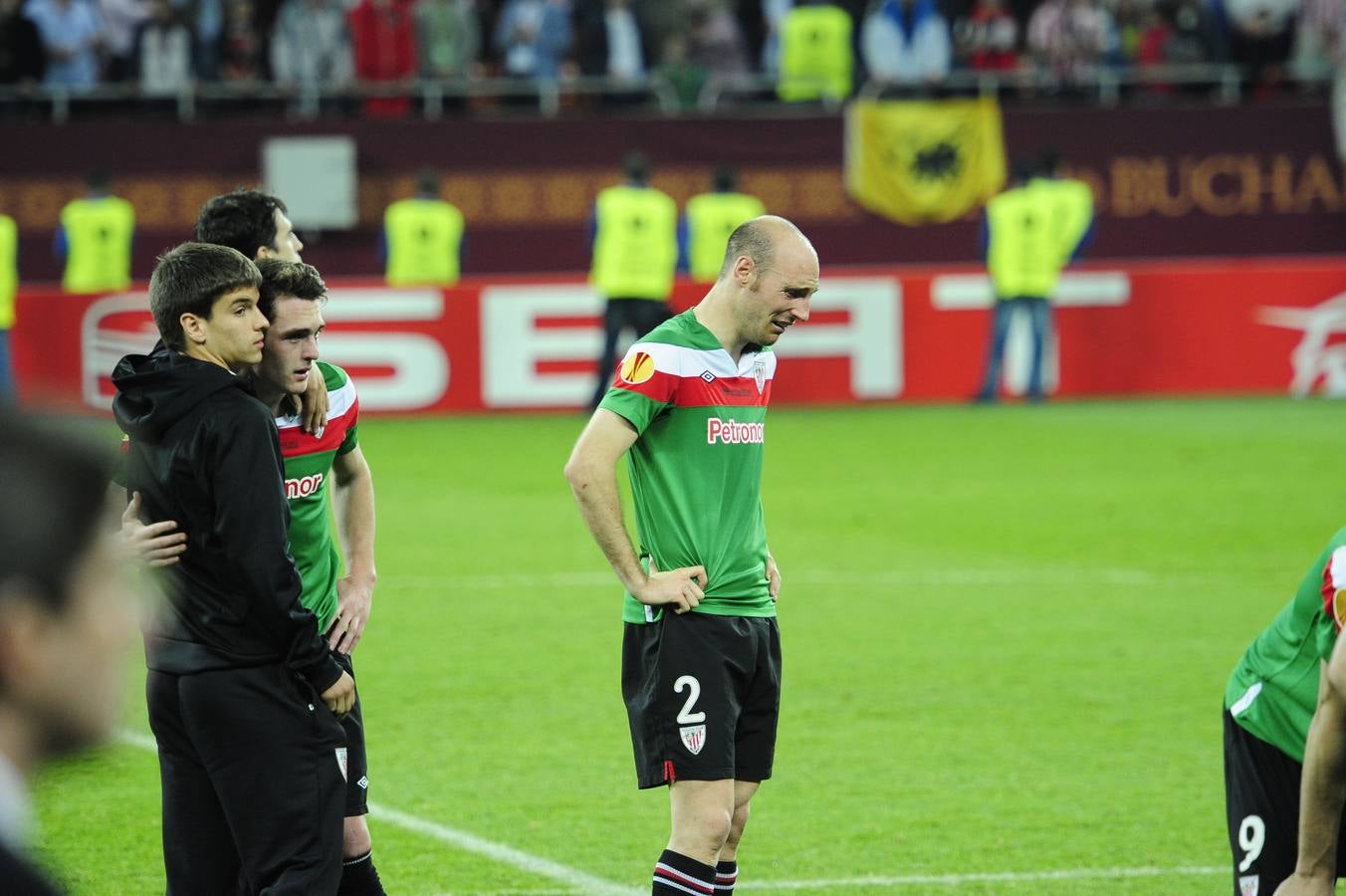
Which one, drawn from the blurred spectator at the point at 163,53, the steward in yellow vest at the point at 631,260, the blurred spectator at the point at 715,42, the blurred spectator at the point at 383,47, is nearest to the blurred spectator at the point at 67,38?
the blurred spectator at the point at 163,53

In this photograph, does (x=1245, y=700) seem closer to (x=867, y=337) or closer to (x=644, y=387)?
(x=644, y=387)

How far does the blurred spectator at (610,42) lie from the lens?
24.5m

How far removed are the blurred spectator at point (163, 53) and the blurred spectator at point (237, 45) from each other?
441 mm

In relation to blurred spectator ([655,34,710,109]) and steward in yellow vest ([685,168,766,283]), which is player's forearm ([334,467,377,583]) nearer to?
steward in yellow vest ([685,168,766,283])

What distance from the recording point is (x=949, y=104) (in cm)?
2484

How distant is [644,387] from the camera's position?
15.9ft

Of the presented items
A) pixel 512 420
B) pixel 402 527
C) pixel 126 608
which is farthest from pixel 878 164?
pixel 126 608

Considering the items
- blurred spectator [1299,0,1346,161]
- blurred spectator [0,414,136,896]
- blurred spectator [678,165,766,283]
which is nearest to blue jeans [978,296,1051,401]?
blurred spectator [678,165,766,283]

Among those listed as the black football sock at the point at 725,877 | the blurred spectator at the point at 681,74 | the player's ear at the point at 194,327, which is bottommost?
the black football sock at the point at 725,877

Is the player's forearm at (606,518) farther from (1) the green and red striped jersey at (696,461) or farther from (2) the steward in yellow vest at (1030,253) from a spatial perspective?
(2) the steward in yellow vest at (1030,253)

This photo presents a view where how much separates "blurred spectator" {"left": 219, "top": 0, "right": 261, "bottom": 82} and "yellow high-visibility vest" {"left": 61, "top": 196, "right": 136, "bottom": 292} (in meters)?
3.00

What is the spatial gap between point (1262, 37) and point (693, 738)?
2274 centimetres

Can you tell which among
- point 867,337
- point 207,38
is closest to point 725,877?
point 867,337

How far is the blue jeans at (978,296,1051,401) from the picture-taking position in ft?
64.6
